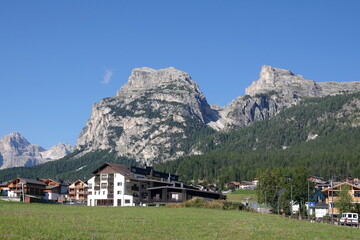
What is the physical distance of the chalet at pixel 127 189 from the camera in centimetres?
14150

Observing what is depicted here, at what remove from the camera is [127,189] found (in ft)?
500

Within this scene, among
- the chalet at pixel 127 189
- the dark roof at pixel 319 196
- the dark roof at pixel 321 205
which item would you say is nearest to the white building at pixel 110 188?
the chalet at pixel 127 189

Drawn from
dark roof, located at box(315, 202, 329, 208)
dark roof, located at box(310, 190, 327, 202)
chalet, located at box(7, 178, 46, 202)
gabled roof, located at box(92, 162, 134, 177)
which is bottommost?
dark roof, located at box(315, 202, 329, 208)

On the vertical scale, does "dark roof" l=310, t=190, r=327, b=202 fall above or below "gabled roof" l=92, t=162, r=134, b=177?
below

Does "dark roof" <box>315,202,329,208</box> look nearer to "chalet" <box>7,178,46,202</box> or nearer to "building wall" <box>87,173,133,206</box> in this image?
"building wall" <box>87,173,133,206</box>

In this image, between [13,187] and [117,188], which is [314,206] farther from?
[13,187]

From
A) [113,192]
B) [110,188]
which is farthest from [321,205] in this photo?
[110,188]

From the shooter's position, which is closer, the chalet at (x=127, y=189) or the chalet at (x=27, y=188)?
the chalet at (x=127, y=189)

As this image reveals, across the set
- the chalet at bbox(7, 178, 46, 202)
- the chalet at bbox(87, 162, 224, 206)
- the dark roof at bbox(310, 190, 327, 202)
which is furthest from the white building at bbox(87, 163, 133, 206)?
the dark roof at bbox(310, 190, 327, 202)

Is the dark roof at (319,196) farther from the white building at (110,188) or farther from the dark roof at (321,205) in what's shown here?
the white building at (110,188)

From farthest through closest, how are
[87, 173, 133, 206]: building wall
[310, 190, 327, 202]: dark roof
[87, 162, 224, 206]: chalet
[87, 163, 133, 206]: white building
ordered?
[87, 163, 133, 206]: white building, [310, 190, 327, 202]: dark roof, [87, 173, 133, 206]: building wall, [87, 162, 224, 206]: chalet

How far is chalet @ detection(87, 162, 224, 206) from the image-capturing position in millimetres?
141500

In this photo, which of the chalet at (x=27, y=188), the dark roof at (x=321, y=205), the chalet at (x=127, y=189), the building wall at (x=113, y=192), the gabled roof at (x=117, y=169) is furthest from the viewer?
the chalet at (x=27, y=188)

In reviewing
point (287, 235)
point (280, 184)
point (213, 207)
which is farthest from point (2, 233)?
point (280, 184)
